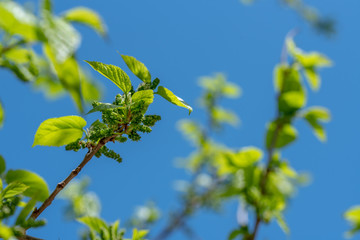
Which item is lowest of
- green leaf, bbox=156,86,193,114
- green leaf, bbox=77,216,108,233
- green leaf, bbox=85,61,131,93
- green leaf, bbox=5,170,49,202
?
green leaf, bbox=5,170,49,202

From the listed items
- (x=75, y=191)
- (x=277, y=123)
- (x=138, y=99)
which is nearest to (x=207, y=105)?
(x=75, y=191)

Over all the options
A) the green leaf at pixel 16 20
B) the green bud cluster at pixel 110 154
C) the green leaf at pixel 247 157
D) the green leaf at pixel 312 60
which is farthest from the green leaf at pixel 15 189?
the green leaf at pixel 312 60

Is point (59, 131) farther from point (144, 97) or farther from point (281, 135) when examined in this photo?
point (281, 135)

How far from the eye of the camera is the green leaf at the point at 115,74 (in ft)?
1.91

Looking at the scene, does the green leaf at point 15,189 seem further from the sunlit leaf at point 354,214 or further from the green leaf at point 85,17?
the sunlit leaf at point 354,214

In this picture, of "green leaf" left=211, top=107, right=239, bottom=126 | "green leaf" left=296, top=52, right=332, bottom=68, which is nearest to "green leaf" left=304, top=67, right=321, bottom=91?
"green leaf" left=296, top=52, right=332, bottom=68

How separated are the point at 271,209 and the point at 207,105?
189 cm

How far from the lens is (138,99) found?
0.61 meters

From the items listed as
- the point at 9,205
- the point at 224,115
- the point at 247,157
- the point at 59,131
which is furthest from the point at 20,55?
the point at 224,115

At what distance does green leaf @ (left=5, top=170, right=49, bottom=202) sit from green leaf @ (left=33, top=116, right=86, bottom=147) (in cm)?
6

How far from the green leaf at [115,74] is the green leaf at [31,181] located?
21 cm

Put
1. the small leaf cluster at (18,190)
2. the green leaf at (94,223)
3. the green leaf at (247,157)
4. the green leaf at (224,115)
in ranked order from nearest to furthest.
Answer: the small leaf cluster at (18,190) < the green leaf at (94,223) < the green leaf at (247,157) < the green leaf at (224,115)

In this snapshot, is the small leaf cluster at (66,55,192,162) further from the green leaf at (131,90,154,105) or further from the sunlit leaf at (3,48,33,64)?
the sunlit leaf at (3,48,33,64)

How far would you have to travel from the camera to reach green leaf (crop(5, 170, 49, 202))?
1.97ft
